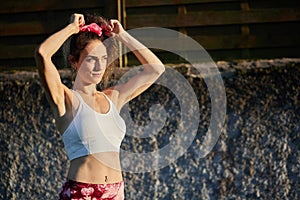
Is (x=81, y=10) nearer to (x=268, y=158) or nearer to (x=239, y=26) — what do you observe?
(x=239, y=26)

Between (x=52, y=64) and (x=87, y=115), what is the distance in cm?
25

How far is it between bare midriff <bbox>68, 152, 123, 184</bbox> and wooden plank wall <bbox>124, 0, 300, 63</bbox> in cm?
151

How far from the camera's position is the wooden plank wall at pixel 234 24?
4.29m

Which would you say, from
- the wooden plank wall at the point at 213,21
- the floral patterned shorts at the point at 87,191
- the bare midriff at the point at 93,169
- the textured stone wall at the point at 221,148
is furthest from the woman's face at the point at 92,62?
the wooden plank wall at the point at 213,21

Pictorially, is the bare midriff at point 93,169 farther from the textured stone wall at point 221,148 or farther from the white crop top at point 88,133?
the textured stone wall at point 221,148

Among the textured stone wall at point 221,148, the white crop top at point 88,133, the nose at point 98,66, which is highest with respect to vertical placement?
the nose at point 98,66

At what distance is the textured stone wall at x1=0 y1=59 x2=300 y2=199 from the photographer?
3.97m

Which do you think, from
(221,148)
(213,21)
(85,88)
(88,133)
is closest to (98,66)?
(85,88)

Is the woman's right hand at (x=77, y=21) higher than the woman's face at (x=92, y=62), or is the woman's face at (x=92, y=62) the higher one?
the woman's right hand at (x=77, y=21)

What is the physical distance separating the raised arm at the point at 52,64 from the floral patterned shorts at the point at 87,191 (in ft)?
0.90

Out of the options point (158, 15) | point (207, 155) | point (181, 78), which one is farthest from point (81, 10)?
point (207, 155)

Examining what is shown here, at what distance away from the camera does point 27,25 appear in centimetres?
442

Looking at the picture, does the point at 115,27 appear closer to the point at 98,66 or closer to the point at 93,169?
Answer: the point at 98,66

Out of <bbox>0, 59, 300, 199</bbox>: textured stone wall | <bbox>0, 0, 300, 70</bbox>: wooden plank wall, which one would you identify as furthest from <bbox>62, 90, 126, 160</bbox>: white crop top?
<bbox>0, 0, 300, 70</bbox>: wooden plank wall
